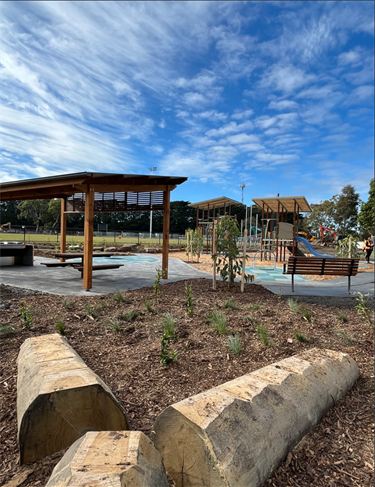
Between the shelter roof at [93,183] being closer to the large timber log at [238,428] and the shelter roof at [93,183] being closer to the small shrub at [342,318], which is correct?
the small shrub at [342,318]

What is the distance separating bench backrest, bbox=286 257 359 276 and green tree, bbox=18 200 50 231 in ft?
220

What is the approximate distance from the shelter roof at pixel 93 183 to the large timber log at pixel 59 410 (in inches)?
215

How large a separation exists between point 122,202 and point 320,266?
21.3 ft

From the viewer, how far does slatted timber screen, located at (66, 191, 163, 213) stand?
9984mm

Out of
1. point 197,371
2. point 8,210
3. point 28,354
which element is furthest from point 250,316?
point 8,210

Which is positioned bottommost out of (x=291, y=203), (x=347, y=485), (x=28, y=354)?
(x=347, y=485)

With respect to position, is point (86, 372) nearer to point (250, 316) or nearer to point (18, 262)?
point (250, 316)

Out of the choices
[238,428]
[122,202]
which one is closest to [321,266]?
[122,202]

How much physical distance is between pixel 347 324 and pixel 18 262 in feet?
37.1

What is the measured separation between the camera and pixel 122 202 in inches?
430

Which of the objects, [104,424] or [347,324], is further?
[347,324]

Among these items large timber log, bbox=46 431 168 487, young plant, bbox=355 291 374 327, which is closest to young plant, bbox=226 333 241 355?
large timber log, bbox=46 431 168 487

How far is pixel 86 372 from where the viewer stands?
230 centimetres

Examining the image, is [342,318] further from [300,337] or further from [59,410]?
[59,410]
